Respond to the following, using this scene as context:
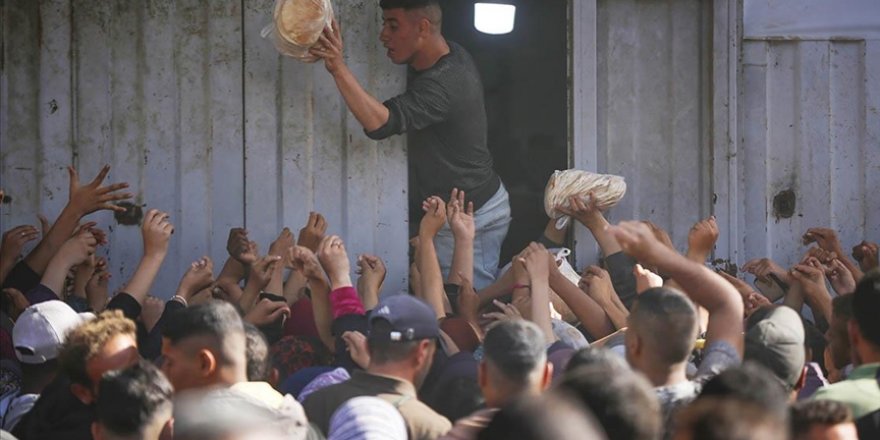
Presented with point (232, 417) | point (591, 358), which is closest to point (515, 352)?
point (591, 358)

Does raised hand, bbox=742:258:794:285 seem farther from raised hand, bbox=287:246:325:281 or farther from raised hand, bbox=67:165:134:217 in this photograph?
raised hand, bbox=67:165:134:217

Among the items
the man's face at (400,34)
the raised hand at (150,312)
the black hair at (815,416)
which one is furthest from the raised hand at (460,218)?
the black hair at (815,416)

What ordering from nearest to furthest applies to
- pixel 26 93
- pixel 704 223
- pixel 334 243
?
pixel 334 243 < pixel 704 223 < pixel 26 93

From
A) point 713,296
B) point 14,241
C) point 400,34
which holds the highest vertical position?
point 400,34

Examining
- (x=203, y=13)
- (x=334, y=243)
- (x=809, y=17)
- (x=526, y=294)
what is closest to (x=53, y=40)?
(x=203, y=13)

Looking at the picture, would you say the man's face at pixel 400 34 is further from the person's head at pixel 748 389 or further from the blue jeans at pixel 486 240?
the person's head at pixel 748 389

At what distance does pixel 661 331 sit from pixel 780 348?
0.61m

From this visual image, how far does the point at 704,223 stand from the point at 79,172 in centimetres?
329

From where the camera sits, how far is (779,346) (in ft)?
17.0

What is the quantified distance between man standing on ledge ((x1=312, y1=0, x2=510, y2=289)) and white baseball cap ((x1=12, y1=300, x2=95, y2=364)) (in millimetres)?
2482

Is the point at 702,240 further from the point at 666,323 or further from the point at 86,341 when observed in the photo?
the point at 86,341

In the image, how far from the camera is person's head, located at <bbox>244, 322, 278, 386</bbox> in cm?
513

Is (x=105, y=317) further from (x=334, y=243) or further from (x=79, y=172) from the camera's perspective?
(x=79, y=172)

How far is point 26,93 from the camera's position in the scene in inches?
313
